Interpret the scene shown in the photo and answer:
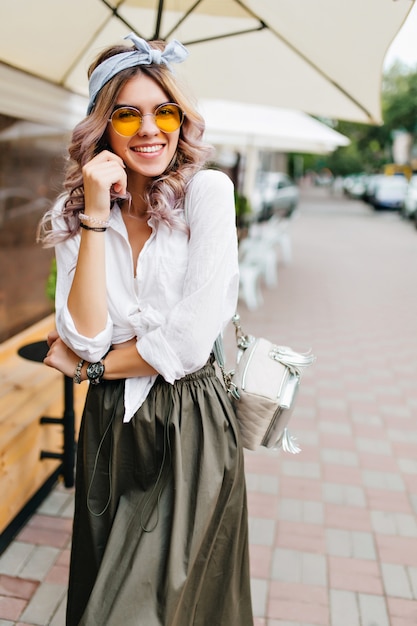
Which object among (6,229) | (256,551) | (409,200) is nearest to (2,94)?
(6,229)

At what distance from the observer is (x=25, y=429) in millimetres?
3027

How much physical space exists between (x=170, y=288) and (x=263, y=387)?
417 millimetres

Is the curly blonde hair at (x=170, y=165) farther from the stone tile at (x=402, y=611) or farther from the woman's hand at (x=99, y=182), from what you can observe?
the stone tile at (x=402, y=611)

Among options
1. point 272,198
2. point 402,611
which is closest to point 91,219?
point 402,611

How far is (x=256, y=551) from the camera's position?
9.81ft

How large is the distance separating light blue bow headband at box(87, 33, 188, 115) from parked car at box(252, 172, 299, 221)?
1505 cm

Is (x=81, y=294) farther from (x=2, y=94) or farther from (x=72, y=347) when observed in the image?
(x=2, y=94)

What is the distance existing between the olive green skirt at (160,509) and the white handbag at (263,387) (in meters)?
0.06

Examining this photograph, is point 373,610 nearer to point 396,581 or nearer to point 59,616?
point 396,581

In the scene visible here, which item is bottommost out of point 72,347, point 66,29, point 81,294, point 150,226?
point 72,347

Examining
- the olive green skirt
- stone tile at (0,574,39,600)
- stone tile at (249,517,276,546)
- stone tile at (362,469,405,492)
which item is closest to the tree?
stone tile at (362,469,405,492)

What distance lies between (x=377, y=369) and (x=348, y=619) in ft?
11.9

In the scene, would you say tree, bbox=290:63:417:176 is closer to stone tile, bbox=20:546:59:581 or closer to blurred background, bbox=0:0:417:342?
blurred background, bbox=0:0:417:342

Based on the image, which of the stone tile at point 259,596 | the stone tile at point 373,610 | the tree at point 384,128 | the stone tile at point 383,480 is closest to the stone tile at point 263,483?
the stone tile at point 383,480
